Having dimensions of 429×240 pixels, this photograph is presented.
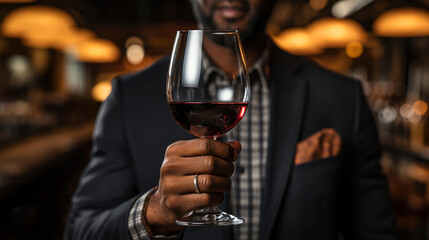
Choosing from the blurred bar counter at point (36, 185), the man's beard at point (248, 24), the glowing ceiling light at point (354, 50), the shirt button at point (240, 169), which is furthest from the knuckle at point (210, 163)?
the glowing ceiling light at point (354, 50)

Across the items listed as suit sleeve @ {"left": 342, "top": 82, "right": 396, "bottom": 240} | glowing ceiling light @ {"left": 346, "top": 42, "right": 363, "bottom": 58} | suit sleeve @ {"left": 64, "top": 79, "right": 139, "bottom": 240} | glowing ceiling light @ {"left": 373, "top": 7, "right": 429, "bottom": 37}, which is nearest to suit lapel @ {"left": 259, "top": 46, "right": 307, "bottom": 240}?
suit sleeve @ {"left": 342, "top": 82, "right": 396, "bottom": 240}

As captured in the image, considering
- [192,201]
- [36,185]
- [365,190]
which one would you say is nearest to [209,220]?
[192,201]

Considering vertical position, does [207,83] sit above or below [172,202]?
above

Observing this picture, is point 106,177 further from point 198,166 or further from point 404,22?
point 404,22

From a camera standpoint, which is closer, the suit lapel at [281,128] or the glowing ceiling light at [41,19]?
the suit lapel at [281,128]

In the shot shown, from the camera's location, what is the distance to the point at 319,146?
1588mm

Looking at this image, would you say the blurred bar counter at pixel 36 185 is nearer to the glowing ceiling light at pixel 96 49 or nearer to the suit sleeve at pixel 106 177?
the suit sleeve at pixel 106 177

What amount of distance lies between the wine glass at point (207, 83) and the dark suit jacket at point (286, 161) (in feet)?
1.41

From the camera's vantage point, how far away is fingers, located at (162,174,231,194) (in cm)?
89

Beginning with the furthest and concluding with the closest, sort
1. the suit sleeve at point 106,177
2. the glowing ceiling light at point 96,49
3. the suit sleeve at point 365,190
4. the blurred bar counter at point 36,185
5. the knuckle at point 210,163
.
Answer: the glowing ceiling light at point 96,49 < the blurred bar counter at point 36,185 < the suit sleeve at point 365,190 < the suit sleeve at point 106,177 < the knuckle at point 210,163

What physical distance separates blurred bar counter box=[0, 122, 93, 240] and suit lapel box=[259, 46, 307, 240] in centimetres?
112

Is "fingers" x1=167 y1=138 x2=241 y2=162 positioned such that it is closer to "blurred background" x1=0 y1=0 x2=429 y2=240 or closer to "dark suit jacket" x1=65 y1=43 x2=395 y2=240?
"dark suit jacket" x1=65 y1=43 x2=395 y2=240

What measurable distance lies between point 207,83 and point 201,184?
179 millimetres

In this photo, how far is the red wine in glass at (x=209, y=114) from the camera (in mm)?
934
